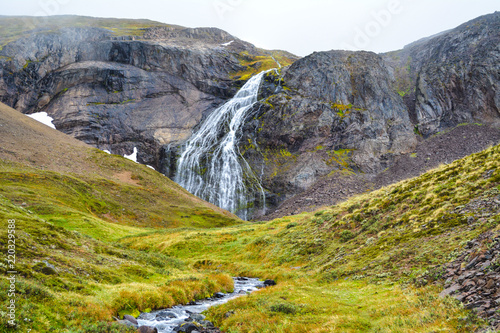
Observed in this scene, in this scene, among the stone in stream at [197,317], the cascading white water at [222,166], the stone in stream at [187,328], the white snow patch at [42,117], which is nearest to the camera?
the stone in stream at [187,328]

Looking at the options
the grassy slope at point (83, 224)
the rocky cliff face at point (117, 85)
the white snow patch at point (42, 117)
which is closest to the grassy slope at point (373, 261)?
the grassy slope at point (83, 224)

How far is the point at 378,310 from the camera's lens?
1253 cm

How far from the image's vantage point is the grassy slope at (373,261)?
39.0 ft

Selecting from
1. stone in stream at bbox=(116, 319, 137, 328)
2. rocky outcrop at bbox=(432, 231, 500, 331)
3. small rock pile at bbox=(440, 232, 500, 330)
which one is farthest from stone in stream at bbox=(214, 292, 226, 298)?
small rock pile at bbox=(440, 232, 500, 330)

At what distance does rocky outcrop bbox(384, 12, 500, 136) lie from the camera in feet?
337

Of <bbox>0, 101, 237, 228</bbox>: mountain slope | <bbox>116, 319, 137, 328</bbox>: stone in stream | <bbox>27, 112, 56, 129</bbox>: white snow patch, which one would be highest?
<bbox>27, 112, 56, 129</bbox>: white snow patch

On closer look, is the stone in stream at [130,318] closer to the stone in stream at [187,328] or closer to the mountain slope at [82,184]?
the stone in stream at [187,328]

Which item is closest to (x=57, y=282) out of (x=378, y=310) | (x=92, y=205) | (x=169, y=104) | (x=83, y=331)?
(x=83, y=331)

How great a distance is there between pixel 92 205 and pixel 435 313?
208 ft

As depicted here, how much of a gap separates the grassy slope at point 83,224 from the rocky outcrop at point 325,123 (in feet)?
97.7

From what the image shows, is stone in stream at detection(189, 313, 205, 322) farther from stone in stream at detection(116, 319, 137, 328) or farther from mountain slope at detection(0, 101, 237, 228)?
mountain slope at detection(0, 101, 237, 228)

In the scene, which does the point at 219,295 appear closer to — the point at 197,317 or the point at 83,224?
the point at 197,317

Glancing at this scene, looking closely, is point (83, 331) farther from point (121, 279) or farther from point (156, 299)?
point (121, 279)

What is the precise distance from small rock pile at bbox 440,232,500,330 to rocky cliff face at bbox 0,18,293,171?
4238 inches
